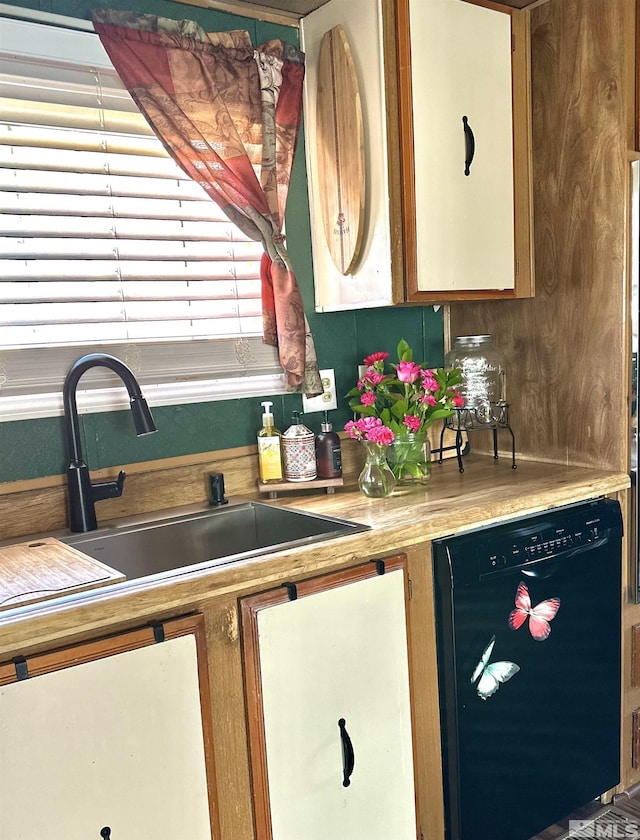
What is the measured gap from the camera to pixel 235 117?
2023 mm

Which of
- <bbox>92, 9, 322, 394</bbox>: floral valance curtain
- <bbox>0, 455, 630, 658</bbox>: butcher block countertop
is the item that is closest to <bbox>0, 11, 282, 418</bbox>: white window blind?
<bbox>92, 9, 322, 394</bbox>: floral valance curtain

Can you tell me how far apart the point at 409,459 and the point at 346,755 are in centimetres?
78

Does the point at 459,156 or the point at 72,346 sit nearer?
the point at 72,346

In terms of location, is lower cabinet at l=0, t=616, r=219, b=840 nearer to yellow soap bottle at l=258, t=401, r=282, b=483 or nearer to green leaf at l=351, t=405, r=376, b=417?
yellow soap bottle at l=258, t=401, r=282, b=483

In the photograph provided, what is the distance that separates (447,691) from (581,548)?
1.72 feet

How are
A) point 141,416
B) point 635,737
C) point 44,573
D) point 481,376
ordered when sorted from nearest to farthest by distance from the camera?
point 44,573, point 141,416, point 635,737, point 481,376

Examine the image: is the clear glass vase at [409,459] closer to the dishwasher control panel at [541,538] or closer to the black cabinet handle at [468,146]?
the dishwasher control panel at [541,538]

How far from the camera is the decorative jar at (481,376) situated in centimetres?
236

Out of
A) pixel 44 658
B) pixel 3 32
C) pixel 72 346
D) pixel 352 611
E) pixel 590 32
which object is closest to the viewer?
pixel 44 658

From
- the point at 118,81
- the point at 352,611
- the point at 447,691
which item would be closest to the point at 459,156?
the point at 118,81

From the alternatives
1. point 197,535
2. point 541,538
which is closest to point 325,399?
point 197,535

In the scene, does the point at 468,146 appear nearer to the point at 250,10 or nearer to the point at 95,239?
the point at 250,10

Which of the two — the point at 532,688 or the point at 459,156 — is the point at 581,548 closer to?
the point at 532,688

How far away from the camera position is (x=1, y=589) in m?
1.35
